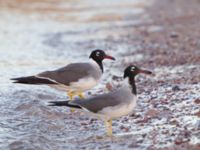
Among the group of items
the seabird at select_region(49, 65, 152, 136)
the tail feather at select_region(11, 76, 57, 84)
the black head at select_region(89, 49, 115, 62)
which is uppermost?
the black head at select_region(89, 49, 115, 62)

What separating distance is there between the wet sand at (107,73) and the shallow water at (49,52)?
15 millimetres

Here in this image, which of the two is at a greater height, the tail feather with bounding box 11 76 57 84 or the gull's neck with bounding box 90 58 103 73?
the gull's neck with bounding box 90 58 103 73

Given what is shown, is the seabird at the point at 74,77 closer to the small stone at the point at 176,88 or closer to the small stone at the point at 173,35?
the small stone at the point at 176,88

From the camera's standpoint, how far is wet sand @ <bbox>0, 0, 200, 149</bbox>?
353 inches

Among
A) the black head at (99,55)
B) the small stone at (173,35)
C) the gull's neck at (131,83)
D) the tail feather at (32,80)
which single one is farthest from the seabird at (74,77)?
the small stone at (173,35)

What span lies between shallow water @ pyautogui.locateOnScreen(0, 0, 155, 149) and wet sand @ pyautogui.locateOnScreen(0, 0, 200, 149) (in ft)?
0.05

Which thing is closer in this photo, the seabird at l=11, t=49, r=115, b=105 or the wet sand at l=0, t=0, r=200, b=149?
the wet sand at l=0, t=0, r=200, b=149

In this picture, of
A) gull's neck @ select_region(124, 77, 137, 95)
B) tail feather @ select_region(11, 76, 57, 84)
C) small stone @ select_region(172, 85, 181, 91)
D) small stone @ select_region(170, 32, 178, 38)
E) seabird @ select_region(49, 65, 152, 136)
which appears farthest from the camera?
small stone @ select_region(170, 32, 178, 38)

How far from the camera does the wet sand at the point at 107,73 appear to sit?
29.4 ft

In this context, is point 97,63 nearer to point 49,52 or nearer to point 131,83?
point 131,83

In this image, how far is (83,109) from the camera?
8.94 m

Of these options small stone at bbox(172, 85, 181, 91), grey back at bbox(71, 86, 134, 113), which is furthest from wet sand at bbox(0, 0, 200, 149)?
grey back at bbox(71, 86, 134, 113)

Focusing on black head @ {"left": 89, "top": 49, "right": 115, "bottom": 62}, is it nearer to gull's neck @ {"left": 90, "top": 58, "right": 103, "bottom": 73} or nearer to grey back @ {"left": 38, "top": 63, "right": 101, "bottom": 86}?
gull's neck @ {"left": 90, "top": 58, "right": 103, "bottom": 73}

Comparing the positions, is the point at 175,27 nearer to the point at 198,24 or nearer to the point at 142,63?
the point at 198,24
